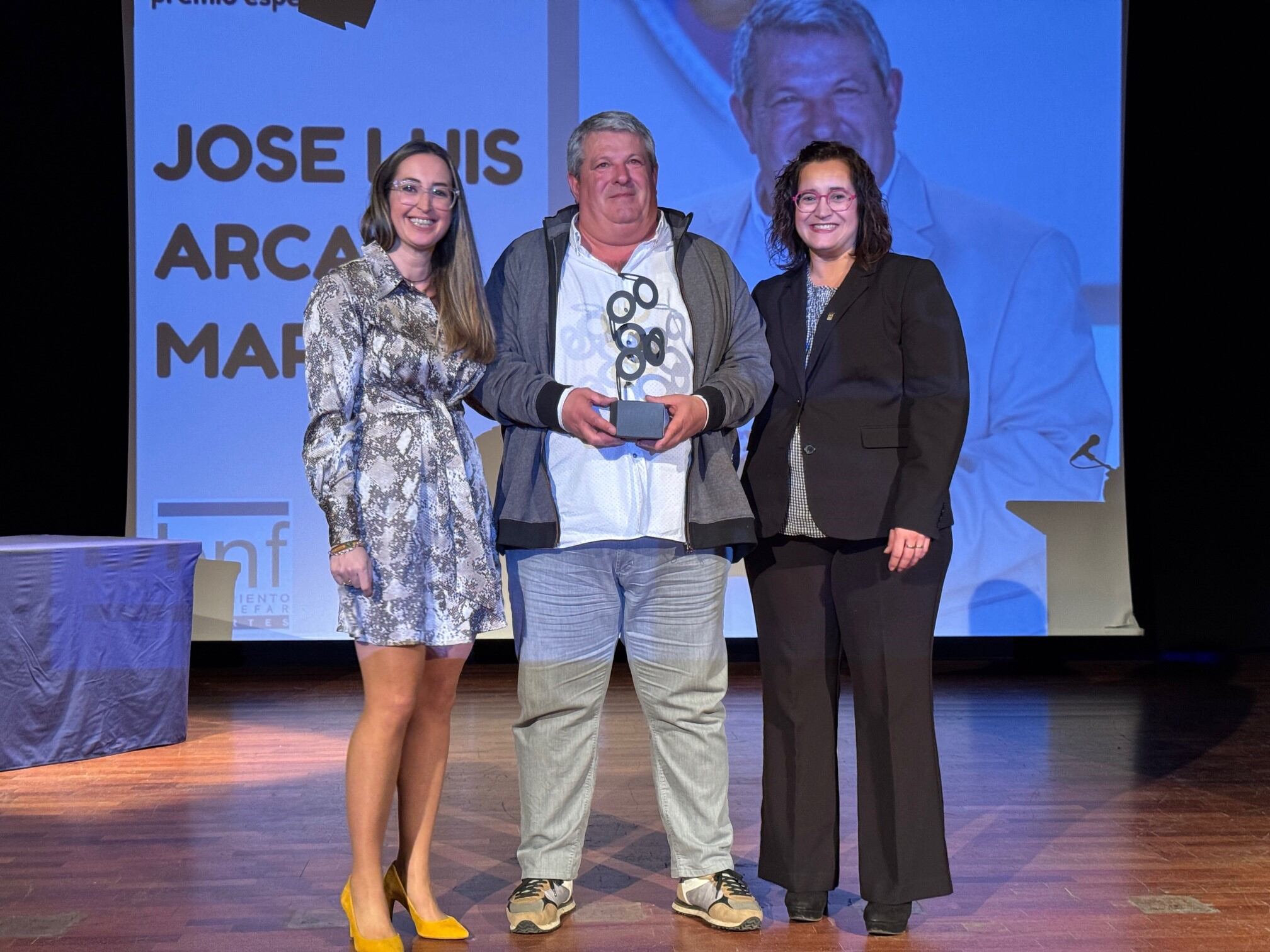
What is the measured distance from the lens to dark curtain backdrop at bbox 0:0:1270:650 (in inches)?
217

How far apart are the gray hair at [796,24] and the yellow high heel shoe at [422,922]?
4.15 m

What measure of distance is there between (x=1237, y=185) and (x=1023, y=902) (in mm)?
4598

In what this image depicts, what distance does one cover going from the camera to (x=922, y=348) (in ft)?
7.25

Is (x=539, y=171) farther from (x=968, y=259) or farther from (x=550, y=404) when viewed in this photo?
(x=550, y=404)

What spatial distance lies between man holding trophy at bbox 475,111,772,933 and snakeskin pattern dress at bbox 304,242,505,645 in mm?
122

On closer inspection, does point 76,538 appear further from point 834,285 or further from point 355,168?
point 834,285

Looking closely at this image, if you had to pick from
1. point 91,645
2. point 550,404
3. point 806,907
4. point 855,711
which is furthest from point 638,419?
point 91,645

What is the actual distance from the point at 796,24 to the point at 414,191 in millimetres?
3816

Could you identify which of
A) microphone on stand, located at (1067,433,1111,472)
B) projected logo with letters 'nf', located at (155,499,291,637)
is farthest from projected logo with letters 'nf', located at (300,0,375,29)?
microphone on stand, located at (1067,433,1111,472)

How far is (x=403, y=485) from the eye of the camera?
2.06m

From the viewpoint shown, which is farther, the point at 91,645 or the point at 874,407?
the point at 91,645

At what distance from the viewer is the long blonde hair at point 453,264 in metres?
2.11

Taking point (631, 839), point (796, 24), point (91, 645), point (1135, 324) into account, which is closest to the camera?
point (631, 839)

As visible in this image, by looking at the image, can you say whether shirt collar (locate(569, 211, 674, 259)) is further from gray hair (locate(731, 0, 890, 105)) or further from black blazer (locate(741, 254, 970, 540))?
gray hair (locate(731, 0, 890, 105))
